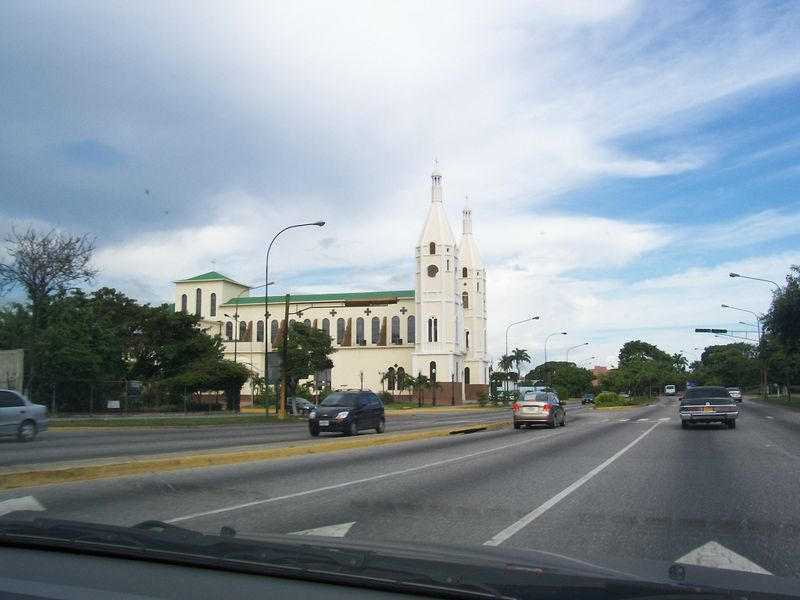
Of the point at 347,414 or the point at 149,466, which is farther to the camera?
the point at 347,414

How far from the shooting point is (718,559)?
7156 mm

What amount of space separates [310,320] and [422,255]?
2345 cm

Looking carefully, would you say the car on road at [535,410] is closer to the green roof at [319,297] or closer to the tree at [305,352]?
the tree at [305,352]

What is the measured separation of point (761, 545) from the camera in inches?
308

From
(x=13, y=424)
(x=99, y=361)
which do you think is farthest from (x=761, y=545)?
(x=99, y=361)

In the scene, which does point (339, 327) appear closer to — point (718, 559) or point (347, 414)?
point (347, 414)

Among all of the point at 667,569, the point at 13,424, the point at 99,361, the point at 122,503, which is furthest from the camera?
the point at 99,361

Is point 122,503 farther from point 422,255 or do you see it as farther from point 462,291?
point 462,291

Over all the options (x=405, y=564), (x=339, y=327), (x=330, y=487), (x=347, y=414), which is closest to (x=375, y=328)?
(x=339, y=327)

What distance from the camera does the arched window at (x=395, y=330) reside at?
109 m

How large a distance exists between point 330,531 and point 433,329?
91.0 m

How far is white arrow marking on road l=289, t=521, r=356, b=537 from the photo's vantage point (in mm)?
8095

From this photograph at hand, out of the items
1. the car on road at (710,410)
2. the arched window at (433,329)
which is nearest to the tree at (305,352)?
the arched window at (433,329)

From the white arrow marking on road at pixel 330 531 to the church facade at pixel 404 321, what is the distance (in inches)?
3278
